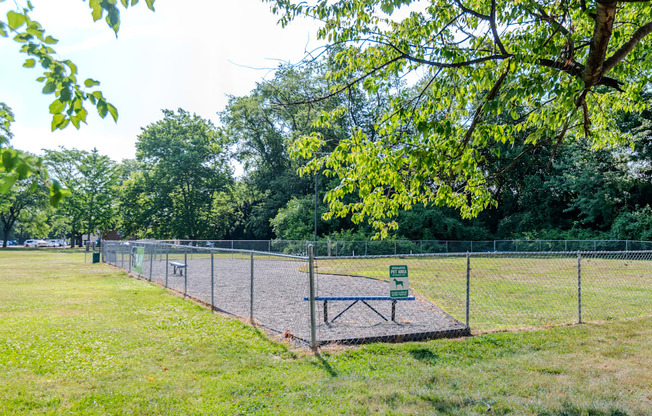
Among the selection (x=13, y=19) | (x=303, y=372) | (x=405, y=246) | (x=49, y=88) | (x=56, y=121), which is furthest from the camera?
(x=405, y=246)

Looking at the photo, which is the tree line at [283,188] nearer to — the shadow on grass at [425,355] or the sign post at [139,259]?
the sign post at [139,259]

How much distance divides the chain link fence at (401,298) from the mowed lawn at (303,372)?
0.83 metres

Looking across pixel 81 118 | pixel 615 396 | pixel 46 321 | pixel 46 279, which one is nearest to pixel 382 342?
pixel 615 396

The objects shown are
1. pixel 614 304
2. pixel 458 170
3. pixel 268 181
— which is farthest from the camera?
pixel 268 181

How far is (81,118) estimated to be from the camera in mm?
3070

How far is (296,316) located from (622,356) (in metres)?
5.96

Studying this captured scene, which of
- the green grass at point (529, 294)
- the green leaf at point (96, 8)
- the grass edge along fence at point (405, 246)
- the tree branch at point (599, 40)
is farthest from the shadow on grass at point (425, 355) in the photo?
the grass edge along fence at point (405, 246)

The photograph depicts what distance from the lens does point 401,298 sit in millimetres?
7797

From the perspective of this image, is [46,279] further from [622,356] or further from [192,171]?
[192,171]

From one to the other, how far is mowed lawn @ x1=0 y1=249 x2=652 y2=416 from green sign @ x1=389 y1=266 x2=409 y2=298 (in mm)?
879

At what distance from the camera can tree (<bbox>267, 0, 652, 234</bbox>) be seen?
6.03m

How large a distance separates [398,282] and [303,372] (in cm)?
253

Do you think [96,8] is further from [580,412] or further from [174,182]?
[174,182]

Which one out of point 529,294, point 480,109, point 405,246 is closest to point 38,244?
point 405,246
